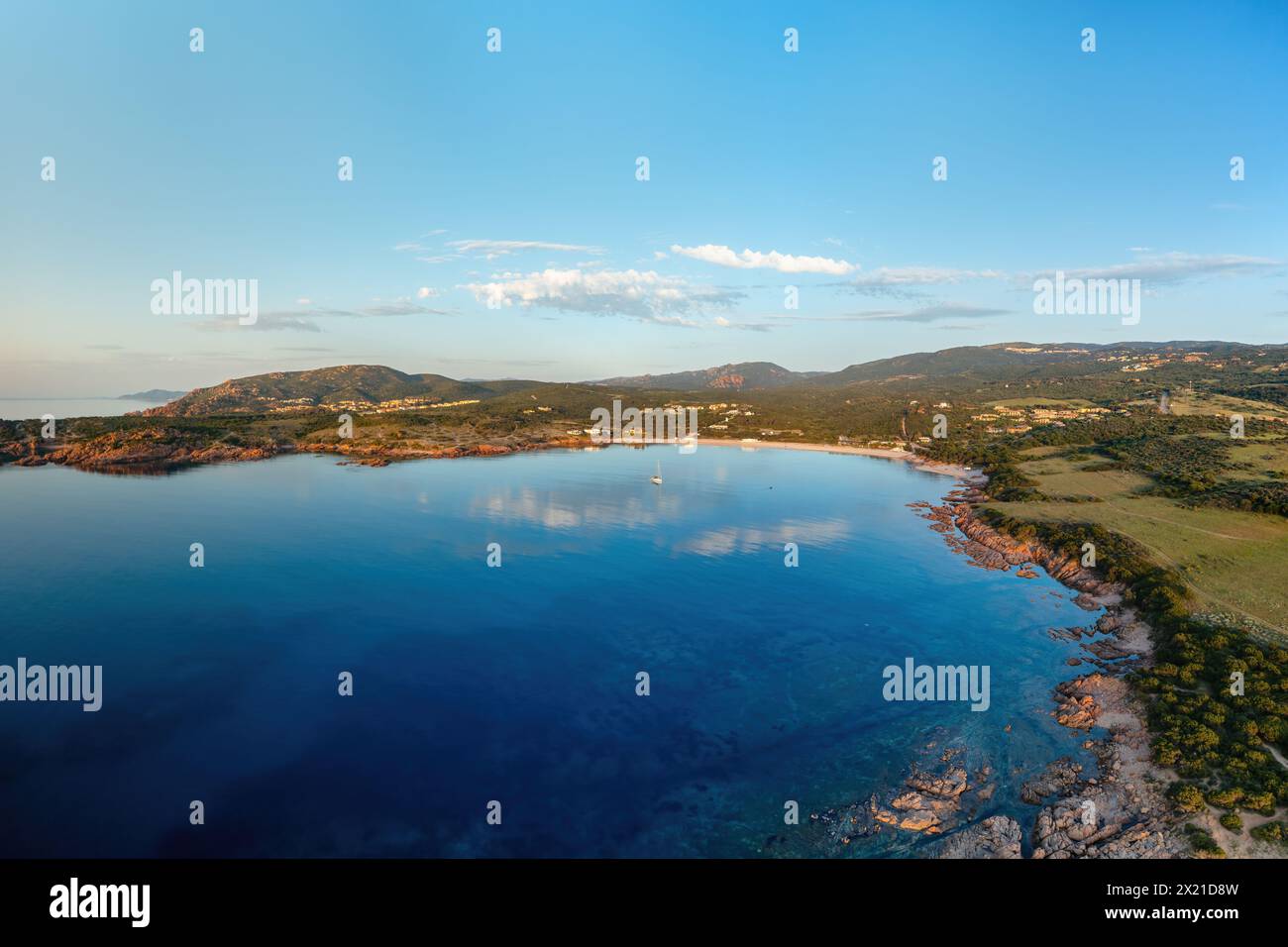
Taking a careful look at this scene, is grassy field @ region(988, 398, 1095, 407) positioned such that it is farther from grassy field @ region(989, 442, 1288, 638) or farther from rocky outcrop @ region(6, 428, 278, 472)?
rocky outcrop @ region(6, 428, 278, 472)

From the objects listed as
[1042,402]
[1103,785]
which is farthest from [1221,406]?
[1103,785]

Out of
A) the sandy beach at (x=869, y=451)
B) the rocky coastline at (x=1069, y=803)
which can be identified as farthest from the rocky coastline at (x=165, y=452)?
the rocky coastline at (x=1069, y=803)

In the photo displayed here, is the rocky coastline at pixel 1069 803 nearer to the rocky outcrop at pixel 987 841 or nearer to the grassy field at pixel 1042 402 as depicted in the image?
the rocky outcrop at pixel 987 841

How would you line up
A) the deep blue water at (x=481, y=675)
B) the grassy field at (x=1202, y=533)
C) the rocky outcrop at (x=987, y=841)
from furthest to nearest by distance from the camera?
the grassy field at (x=1202, y=533)
the deep blue water at (x=481, y=675)
the rocky outcrop at (x=987, y=841)

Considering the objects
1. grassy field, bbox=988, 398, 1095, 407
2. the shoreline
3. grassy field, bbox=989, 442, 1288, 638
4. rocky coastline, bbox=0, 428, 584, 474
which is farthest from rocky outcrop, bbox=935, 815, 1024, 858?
grassy field, bbox=988, 398, 1095, 407

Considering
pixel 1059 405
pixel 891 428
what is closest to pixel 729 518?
pixel 891 428

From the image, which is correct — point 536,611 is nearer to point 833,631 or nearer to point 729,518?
point 833,631
